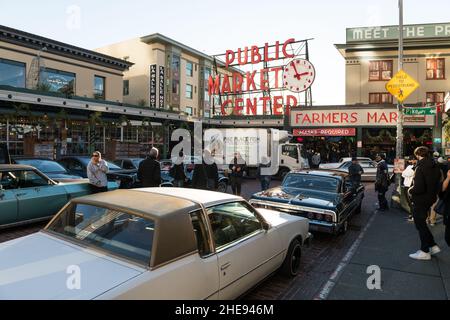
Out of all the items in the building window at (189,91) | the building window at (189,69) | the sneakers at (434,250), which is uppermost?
the building window at (189,69)

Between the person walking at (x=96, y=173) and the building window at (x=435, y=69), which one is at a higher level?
the building window at (x=435, y=69)

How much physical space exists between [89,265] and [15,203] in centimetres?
498

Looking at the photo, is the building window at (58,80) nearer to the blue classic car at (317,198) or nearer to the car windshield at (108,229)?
the blue classic car at (317,198)

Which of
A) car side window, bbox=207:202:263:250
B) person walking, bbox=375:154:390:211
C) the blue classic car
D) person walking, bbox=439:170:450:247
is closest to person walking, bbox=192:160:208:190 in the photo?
the blue classic car

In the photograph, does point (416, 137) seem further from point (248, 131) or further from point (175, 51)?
point (175, 51)

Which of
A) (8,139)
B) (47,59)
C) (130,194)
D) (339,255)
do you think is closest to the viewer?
(130,194)

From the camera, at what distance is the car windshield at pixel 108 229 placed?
9.64 ft

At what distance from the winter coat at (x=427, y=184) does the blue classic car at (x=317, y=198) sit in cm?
148

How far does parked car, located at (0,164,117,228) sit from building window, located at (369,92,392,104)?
25.9 meters

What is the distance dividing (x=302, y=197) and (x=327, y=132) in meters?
20.8

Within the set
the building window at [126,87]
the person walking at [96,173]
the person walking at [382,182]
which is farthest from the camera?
the building window at [126,87]

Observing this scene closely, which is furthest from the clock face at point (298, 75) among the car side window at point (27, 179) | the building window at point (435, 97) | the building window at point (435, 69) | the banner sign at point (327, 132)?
the car side window at point (27, 179)

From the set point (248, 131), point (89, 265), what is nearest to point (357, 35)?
point (248, 131)
